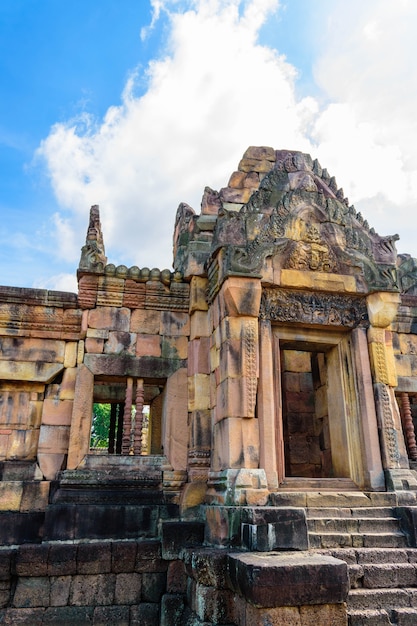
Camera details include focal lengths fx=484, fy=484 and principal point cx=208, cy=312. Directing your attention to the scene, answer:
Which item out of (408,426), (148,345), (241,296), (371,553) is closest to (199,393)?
(148,345)

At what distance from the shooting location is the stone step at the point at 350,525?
17.5 ft

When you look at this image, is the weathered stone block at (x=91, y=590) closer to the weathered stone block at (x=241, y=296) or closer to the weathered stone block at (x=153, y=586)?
the weathered stone block at (x=153, y=586)

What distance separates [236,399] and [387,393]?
2.22 meters

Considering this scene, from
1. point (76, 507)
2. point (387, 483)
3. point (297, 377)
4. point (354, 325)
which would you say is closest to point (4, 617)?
point (76, 507)

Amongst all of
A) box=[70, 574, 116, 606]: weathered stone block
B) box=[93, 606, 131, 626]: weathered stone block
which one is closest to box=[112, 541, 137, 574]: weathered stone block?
box=[70, 574, 116, 606]: weathered stone block

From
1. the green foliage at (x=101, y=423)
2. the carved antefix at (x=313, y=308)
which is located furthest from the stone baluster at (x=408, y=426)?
the green foliage at (x=101, y=423)

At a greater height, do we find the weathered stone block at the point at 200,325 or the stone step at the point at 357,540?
the weathered stone block at the point at 200,325

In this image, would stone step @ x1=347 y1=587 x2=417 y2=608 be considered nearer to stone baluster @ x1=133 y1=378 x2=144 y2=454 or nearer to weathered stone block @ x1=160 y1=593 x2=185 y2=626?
weathered stone block @ x1=160 y1=593 x2=185 y2=626

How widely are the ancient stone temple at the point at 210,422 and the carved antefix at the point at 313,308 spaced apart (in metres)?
0.03

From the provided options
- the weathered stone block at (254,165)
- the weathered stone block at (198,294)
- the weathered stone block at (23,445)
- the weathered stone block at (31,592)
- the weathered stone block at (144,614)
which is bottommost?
the weathered stone block at (144,614)

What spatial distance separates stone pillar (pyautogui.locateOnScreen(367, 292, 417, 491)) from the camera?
6297mm

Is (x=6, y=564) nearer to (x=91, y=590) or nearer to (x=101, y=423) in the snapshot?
(x=91, y=590)

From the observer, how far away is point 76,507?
635cm

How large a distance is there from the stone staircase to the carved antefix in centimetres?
237
